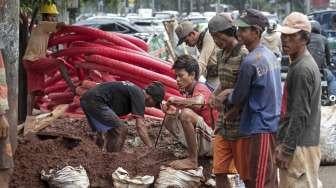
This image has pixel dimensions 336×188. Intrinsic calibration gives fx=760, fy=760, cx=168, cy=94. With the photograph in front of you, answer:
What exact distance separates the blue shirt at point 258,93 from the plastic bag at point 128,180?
1515 mm

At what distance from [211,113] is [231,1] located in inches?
2624

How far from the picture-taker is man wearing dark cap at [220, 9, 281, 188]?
18.5ft


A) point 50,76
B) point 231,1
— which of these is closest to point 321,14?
point 50,76

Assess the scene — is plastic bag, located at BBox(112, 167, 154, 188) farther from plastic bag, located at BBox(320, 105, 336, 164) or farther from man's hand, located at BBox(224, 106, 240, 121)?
plastic bag, located at BBox(320, 105, 336, 164)

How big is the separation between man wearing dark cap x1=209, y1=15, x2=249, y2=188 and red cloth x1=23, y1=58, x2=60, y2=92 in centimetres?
405

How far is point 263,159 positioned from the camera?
225 inches

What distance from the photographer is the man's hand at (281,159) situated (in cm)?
509

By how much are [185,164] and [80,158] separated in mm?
1041

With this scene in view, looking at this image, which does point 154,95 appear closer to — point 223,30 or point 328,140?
point 223,30

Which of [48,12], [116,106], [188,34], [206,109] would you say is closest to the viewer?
[206,109]

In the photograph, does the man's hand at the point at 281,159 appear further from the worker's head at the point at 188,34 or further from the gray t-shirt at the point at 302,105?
the worker's head at the point at 188,34

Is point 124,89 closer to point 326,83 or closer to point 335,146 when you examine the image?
point 335,146

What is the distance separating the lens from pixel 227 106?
5984 millimetres

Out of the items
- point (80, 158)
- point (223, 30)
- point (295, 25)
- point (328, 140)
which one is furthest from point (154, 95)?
point (295, 25)
